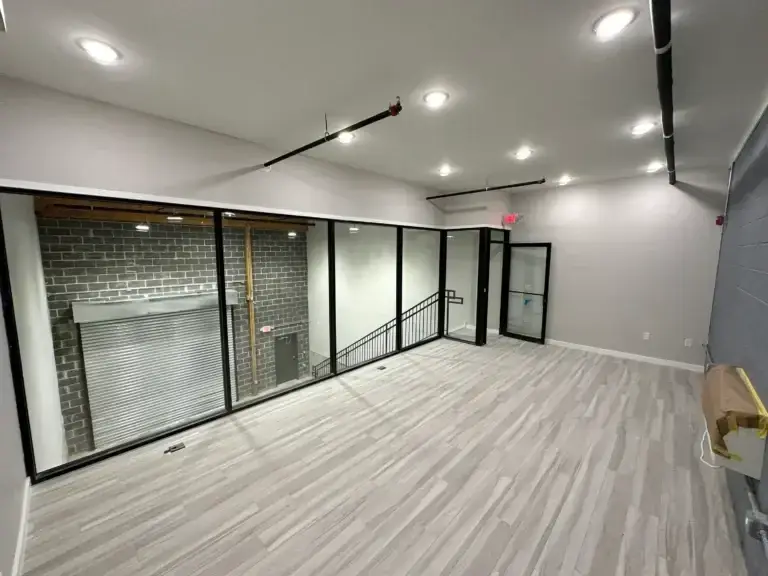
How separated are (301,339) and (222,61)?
576 centimetres

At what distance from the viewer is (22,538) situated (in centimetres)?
194

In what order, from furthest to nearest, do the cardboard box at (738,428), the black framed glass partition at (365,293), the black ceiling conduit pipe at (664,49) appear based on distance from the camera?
the black framed glass partition at (365,293), the cardboard box at (738,428), the black ceiling conduit pipe at (664,49)

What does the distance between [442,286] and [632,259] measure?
323cm

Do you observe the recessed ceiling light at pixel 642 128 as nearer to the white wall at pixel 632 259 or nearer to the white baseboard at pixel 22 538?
the white wall at pixel 632 259

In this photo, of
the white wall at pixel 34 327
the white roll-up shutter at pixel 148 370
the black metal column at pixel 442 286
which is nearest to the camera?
the white wall at pixel 34 327

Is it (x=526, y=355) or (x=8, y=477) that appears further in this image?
(x=526, y=355)

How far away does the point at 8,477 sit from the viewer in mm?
1872

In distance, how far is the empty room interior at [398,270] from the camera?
5.78 ft

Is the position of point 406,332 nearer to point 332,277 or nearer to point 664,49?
point 332,277

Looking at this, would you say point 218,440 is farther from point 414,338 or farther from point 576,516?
point 414,338

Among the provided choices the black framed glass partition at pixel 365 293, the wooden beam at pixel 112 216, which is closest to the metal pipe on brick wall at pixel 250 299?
the wooden beam at pixel 112 216

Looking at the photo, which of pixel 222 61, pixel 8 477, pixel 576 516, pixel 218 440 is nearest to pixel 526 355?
pixel 576 516

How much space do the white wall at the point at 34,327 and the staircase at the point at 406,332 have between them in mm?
4061

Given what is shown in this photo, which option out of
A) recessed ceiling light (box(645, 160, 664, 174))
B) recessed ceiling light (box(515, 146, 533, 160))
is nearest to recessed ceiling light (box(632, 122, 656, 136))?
recessed ceiling light (box(515, 146, 533, 160))
